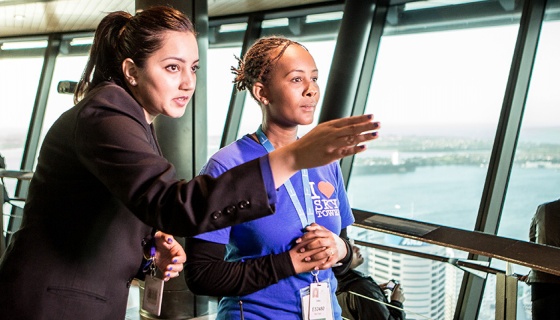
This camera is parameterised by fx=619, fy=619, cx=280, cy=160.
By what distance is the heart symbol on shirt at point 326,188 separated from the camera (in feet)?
5.86

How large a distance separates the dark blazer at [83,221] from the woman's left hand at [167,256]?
12 centimetres

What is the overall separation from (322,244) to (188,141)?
369 cm

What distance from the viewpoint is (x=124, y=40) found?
1.37m

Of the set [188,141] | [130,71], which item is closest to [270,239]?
[130,71]

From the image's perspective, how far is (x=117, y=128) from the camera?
3.77ft

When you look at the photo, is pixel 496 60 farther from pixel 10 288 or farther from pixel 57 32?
pixel 57 32

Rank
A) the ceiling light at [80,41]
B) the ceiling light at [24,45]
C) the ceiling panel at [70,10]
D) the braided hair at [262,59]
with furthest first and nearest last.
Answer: the ceiling light at [24,45], the ceiling light at [80,41], the ceiling panel at [70,10], the braided hair at [262,59]

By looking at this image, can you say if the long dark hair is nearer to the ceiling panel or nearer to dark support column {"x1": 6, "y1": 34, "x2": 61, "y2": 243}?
the ceiling panel

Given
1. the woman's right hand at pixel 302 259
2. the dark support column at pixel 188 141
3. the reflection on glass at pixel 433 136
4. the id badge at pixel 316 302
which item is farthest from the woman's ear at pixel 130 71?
the reflection on glass at pixel 433 136

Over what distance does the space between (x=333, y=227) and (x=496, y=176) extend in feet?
12.3

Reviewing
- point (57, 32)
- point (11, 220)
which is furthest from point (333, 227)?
point (57, 32)

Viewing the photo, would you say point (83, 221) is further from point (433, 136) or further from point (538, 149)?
point (433, 136)

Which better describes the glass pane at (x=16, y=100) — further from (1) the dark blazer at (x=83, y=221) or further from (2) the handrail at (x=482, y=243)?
(1) the dark blazer at (x=83, y=221)

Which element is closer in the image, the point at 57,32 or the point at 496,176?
the point at 496,176
